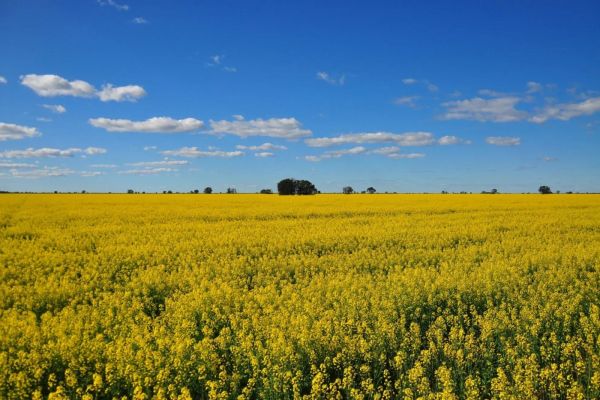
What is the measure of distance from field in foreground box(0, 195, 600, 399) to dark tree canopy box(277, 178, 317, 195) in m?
60.3

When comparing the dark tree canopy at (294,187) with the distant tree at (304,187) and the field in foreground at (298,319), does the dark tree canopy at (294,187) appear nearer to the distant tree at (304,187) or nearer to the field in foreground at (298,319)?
the distant tree at (304,187)

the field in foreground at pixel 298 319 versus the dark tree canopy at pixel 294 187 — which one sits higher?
the dark tree canopy at pixel 294 187

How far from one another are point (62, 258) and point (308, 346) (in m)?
10.7

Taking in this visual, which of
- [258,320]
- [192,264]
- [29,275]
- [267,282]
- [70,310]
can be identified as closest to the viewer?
[258,320]

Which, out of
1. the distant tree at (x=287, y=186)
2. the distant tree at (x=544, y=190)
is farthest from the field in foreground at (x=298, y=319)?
the distant tree at (x=544, y=190)

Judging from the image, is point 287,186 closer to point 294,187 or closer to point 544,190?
point 294,187

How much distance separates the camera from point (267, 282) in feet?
35.7

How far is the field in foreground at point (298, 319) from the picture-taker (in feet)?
18.3

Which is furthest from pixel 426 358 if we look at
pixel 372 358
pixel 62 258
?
pixel 62 258

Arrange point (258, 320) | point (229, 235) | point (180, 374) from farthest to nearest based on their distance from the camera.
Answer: point (229, 235), point (258, 320), point (180, 374)

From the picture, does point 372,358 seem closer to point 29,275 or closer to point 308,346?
point 308,346

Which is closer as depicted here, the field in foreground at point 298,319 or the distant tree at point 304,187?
the field in foreground at point 298,319

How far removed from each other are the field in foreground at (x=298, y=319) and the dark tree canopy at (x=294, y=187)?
60.3 m

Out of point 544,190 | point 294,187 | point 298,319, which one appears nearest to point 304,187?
point 294,187
